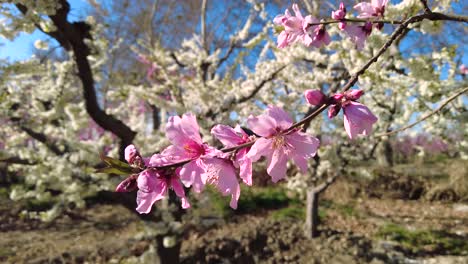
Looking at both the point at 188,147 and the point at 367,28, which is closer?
the point at 188,147

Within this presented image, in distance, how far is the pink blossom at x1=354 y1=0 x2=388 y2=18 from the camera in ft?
4.36

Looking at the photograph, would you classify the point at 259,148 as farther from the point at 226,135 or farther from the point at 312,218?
the point at 312,218

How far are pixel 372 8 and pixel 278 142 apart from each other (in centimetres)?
83

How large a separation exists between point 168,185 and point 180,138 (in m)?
0.13

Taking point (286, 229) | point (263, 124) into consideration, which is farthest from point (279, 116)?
point (286, 229)

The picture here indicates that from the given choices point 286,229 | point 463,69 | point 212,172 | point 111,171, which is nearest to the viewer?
point 111,171

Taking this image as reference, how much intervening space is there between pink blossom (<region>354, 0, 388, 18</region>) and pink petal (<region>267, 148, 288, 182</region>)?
0.76 m

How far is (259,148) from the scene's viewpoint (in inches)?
31.9

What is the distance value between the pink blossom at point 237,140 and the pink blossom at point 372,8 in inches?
31.0

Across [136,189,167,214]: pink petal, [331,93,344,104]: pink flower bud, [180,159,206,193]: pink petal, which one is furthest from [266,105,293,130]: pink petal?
[136,189,167,214]: pink petal

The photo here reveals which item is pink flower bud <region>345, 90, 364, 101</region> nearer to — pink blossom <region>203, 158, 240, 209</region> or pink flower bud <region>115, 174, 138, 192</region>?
pink blossom <region>203, 158, 240, 209</region>

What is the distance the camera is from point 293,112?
5.85 meters

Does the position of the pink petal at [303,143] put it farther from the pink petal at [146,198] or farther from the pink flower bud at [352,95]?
the pink petal at [146,198]

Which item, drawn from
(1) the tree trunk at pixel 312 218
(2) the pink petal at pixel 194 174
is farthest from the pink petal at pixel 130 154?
(1) the tree trunk at pixel 312 218
